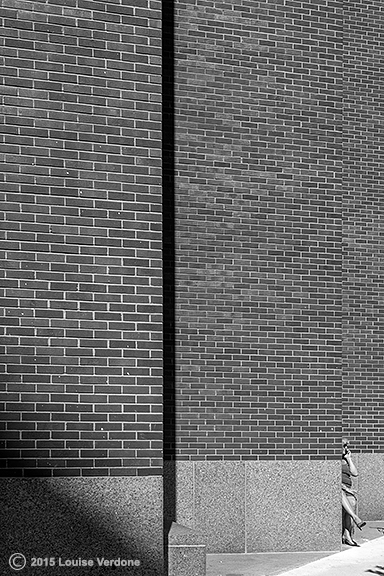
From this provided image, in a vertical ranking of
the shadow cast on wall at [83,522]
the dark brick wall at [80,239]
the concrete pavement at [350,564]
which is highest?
the dark brick wall at [80,239]

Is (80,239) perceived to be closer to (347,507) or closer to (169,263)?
(169,263)

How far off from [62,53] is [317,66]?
6466mm

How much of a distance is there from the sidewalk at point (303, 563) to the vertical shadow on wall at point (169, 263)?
1.05 m

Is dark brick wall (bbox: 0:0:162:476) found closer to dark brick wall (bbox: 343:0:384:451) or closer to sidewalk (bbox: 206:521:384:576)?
sidewalk (bbox: 206:521:384:576)

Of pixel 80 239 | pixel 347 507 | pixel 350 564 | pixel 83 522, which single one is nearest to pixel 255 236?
pixel 347 507

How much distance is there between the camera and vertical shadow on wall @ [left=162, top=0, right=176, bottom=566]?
11.4 metres

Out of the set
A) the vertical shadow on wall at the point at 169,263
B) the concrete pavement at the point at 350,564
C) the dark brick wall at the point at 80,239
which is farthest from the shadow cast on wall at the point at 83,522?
the vertical shadow on wall at the point at 169,263

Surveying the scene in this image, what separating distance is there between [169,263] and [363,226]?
→ 4738 millimetres

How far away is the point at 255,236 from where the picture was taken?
38.9ft

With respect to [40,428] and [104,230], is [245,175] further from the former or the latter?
[40,428]

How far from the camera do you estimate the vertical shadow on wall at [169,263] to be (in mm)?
11383

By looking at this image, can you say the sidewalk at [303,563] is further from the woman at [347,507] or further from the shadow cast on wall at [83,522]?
the shadow cast on wall at [83,522]

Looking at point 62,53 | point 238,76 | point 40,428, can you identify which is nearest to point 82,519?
point 40,428

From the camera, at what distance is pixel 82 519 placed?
634cm
